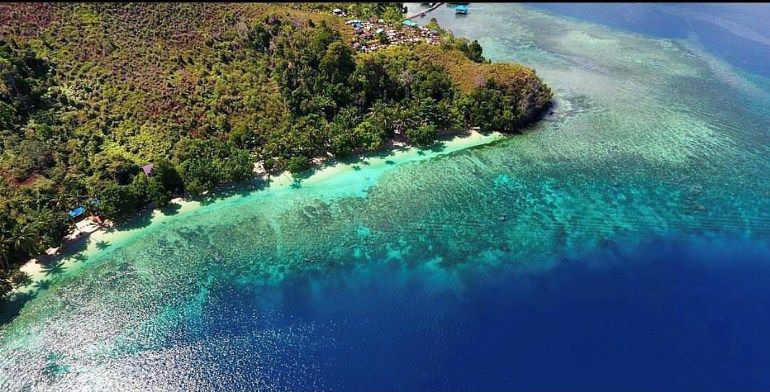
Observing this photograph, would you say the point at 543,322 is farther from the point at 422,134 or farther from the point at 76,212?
the point at 76,212

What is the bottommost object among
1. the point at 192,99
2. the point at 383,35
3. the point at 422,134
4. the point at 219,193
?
the point at 219,193

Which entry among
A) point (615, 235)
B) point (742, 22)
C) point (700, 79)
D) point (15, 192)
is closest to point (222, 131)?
point (15, 192)

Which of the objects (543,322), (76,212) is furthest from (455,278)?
(76,212)

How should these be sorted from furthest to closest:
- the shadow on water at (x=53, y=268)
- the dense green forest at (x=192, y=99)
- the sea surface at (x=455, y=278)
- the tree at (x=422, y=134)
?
the tree at (x=422, y=134), the dense green forest at (x=192, y=99), the shadow on water at (x=53, y=268), the sea surface at (x=455, y=278)

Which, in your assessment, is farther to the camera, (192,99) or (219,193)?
(192,99)

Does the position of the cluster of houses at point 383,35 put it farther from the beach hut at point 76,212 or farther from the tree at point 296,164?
the beach hut at point 76,212

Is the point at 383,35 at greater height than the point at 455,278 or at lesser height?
greater

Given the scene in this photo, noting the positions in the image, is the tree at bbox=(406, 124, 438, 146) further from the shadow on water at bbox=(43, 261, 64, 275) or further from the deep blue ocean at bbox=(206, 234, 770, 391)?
the shadow on water at bbox=(43, 261, 64, 275)

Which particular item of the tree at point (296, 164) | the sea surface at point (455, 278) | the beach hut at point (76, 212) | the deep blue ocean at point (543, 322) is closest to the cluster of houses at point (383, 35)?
the sea surface at point (455, 278)
